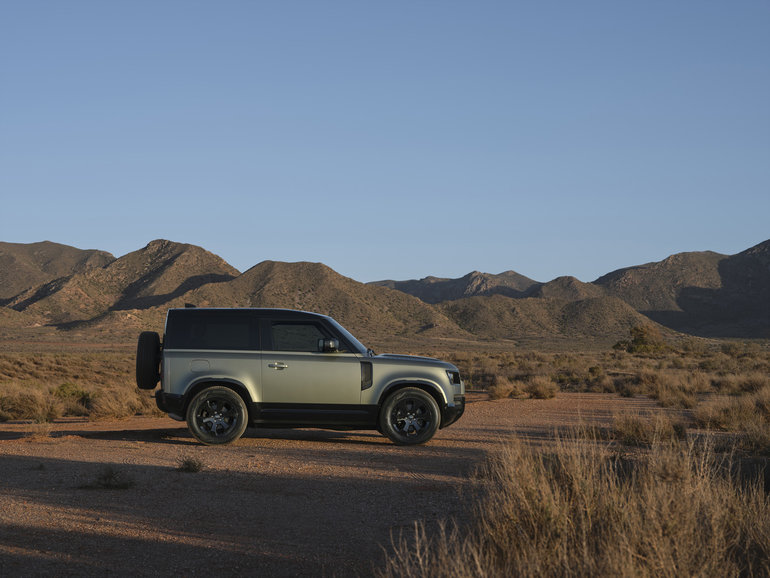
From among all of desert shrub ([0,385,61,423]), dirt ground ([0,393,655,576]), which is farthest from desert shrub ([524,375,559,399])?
desert shrub ([0,385,61,423])

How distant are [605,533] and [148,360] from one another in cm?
915

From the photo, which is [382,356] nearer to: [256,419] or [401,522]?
[256,419]

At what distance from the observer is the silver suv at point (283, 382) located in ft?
40.1

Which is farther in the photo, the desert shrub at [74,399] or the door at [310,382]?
the desert shrub at [74,399]

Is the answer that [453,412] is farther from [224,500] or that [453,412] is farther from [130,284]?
[130,284]

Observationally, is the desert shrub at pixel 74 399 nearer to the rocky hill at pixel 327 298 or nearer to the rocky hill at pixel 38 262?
the rocky hill at pixel 327 298

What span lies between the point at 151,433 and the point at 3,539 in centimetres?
788

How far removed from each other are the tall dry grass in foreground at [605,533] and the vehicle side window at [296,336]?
620 centimetres

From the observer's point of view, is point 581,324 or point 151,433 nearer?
point 151,433

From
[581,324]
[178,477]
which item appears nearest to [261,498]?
[178,477]

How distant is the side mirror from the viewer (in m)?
12.1

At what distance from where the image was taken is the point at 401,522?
744cm

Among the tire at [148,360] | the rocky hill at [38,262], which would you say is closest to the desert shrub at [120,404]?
the tire at [148,360]

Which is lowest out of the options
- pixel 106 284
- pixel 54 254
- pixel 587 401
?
pixel 587 401
